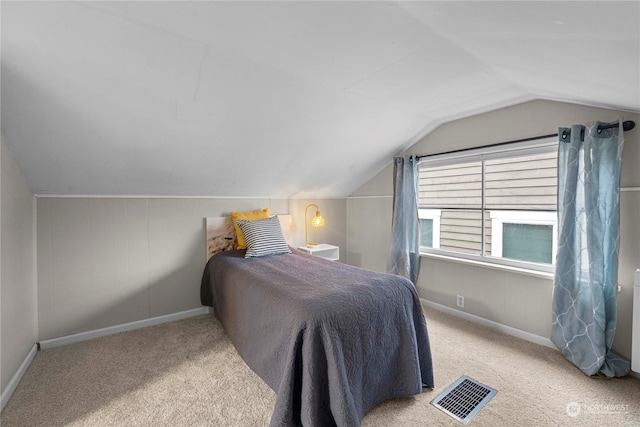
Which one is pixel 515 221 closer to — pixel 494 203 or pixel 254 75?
pixel 494 203

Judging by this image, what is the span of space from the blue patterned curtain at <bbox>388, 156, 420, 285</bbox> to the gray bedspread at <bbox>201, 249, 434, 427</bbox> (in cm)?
136

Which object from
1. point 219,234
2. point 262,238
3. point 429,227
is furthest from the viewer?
point 429,227

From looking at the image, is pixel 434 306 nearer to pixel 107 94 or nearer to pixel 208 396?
pixel 208 396

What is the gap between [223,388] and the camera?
1.89 metres

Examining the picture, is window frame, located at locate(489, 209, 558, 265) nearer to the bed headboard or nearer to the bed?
the bed

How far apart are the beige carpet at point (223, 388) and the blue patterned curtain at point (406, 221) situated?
101 centimetres

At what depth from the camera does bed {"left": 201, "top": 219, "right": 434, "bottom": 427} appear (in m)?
1.45

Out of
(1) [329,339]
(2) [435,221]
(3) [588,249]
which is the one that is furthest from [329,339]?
(2) [435,221]

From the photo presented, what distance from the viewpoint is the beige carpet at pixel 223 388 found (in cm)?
163

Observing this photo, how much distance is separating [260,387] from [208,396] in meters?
0.32

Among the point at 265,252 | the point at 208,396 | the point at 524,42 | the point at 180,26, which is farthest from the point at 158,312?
the point at 524,42

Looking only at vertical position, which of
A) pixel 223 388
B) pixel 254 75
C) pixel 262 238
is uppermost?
pixel 254 75

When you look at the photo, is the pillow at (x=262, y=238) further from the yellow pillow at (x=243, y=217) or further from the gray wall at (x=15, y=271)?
the gray wall at (x=15, y=271)

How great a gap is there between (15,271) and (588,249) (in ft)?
13.2
